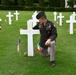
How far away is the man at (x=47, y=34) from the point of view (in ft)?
25.5

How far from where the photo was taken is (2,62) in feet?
27.3

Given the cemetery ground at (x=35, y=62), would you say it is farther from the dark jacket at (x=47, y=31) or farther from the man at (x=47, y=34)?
the dark jacket at (x=47, y=31)

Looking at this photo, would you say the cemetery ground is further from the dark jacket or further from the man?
the dark jacket

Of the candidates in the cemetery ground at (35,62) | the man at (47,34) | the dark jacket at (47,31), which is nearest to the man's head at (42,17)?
the man at (47,34)

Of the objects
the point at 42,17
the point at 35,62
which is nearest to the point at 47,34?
the point at 42,17

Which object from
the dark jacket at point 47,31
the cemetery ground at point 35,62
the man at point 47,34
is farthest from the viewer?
the dark jacket at point 47,31

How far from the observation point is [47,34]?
8188mm

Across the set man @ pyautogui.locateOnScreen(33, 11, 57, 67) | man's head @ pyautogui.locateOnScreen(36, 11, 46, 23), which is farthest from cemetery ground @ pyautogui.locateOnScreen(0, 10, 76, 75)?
man's head @ pyautogui.locateOnScreen(36, 11, 46, 23)

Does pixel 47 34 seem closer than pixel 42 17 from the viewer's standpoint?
No

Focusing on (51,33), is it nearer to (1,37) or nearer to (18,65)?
(18,65)

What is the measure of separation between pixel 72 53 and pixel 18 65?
86.2 inches

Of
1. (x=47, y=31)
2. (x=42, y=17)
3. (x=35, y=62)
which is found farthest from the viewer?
(x=35, y=62)

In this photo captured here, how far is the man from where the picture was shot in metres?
7.77

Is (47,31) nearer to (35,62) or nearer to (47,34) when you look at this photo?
(47,34)
